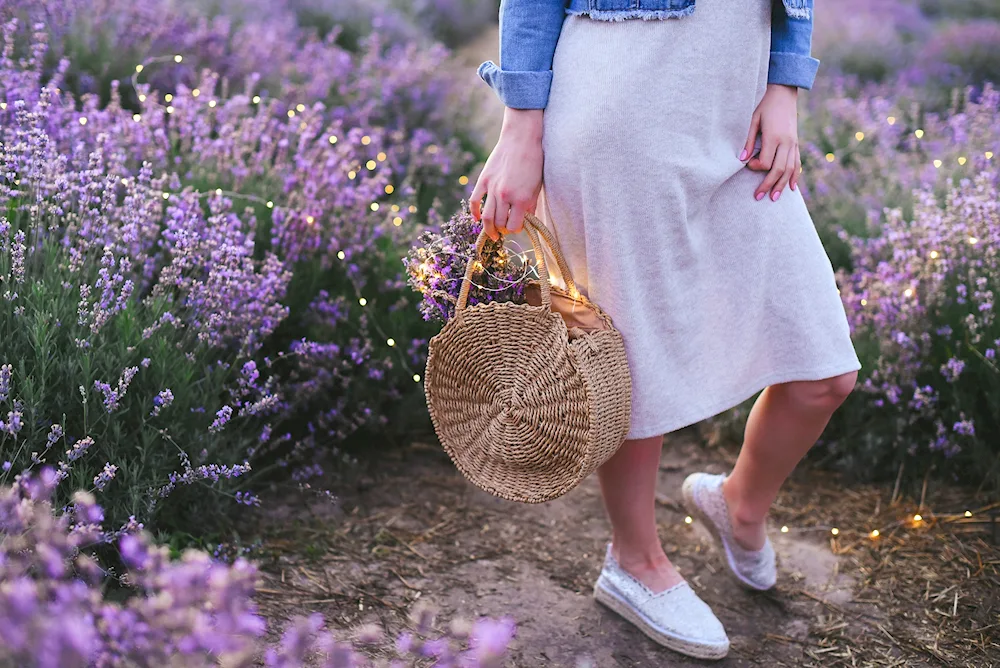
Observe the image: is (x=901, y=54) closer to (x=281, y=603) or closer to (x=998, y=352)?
(x=998, y=352)

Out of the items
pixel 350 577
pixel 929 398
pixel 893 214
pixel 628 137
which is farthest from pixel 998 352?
pixel 350 577

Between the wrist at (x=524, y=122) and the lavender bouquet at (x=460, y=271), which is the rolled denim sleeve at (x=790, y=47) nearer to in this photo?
the wrist at (x=524, y=122)

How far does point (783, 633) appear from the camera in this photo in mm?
2320

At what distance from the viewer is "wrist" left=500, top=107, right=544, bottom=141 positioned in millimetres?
1853

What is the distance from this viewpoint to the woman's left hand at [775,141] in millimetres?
1923

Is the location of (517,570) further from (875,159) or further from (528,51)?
(875,159)

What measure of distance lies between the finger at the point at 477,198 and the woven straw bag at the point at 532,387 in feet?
0.22

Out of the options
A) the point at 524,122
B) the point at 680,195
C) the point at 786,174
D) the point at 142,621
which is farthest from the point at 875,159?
the point at 142,621

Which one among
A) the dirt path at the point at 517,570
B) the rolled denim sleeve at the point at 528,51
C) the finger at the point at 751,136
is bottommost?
the dirt path at the point at 517,570

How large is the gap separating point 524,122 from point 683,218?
0.36m

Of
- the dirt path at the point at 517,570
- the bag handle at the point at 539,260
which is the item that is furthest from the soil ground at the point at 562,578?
the bag handle at the point at 539,260

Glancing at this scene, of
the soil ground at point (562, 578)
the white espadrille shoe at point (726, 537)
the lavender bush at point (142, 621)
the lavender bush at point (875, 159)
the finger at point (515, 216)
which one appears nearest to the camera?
the lavender bush at point (142, 621)

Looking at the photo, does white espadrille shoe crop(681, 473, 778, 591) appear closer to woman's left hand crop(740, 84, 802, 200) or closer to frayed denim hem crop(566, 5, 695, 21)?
woman's left hand crop(740, 84, 802, 200)

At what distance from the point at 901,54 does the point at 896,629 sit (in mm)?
7541
